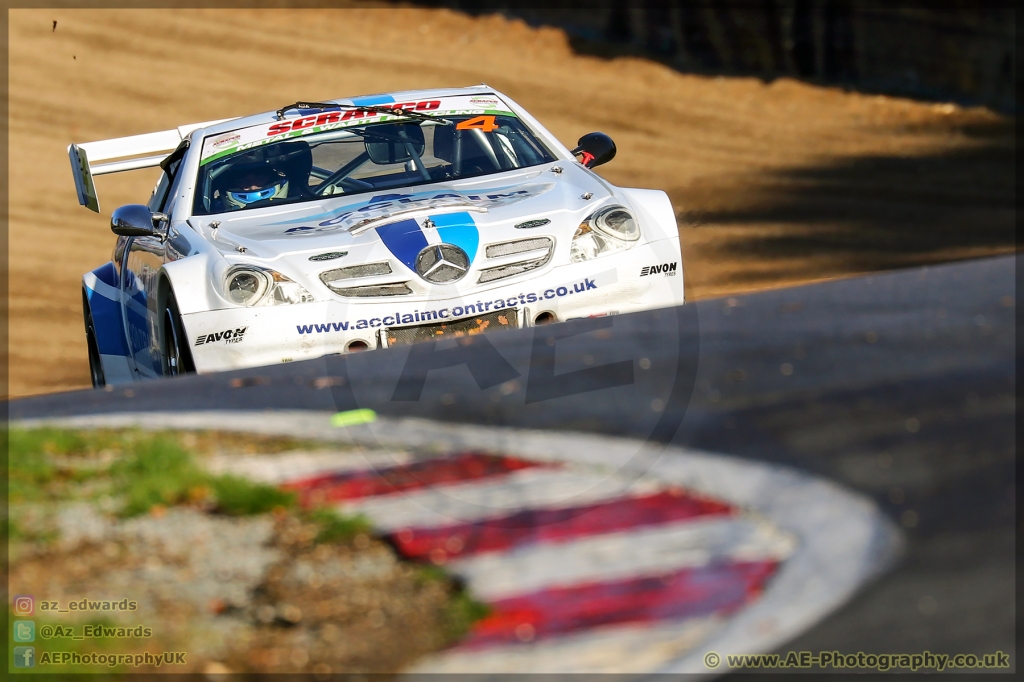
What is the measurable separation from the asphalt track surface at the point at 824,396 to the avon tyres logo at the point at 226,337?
48 cm

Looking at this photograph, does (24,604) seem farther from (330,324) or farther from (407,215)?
(407,215)

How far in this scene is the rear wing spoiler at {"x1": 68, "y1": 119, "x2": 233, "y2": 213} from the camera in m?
7.05

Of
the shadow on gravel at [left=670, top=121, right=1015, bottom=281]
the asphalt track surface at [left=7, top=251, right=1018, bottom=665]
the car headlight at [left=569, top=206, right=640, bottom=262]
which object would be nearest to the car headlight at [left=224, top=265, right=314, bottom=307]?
the asphalt track surface at [left=7, top=251, right=1018, bottom=665]

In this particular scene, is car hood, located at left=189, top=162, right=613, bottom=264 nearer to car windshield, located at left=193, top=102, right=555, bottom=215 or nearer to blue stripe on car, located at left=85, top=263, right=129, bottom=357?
car windshield, located at left=193, top=102, right=555, bottom=215

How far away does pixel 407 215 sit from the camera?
5484 mm

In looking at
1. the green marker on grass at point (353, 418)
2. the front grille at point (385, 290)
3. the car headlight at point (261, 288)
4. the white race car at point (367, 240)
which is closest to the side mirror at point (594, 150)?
the white race car at point (367, 240)

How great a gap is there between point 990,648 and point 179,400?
2.68 meters

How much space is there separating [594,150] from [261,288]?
230 centimetres

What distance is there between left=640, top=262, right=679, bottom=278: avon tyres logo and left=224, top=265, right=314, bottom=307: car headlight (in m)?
1.43

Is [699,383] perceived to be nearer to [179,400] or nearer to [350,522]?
[350,522]

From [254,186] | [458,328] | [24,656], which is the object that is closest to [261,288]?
[458,328]

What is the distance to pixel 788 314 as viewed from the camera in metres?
4.70

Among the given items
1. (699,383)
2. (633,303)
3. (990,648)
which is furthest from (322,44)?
(990,648)

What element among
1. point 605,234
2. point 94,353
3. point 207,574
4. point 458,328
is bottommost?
point 94,353
